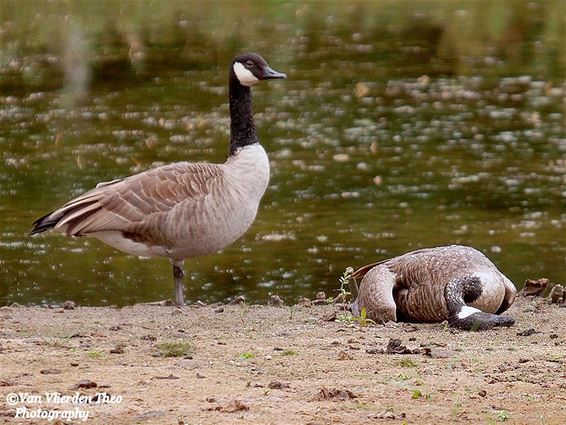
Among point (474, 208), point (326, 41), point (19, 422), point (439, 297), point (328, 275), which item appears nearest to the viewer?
point (19, 422)

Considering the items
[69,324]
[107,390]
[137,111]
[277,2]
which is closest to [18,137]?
[137,111]

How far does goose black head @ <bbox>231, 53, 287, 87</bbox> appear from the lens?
1052 cm

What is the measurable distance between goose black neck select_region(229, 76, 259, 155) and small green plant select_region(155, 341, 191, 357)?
340cm

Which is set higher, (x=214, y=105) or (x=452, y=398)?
(x=452, y=398)

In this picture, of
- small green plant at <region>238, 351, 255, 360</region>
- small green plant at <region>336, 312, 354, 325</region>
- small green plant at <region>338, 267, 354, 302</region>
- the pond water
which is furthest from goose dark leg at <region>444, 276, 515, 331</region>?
the pond water

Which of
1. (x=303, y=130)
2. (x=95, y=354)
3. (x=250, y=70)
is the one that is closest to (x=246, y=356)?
(x=95, y=354)

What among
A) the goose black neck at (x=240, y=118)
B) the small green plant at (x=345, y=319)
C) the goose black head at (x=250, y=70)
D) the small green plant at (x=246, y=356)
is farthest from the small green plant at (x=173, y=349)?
the goose black head at (x=250, y=70)

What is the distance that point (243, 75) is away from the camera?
34.9 feet

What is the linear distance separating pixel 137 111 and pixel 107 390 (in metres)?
14.6

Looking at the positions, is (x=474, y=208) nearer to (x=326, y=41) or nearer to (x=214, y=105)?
(x=214, y=105)

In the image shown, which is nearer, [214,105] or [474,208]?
[474,208]

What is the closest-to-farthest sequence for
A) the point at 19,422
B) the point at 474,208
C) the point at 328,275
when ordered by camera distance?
1. the point at 19,422
2. the point at 328,275
3. the point at 474,208

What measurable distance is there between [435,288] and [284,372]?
2.30 meters

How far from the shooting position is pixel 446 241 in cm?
1233
